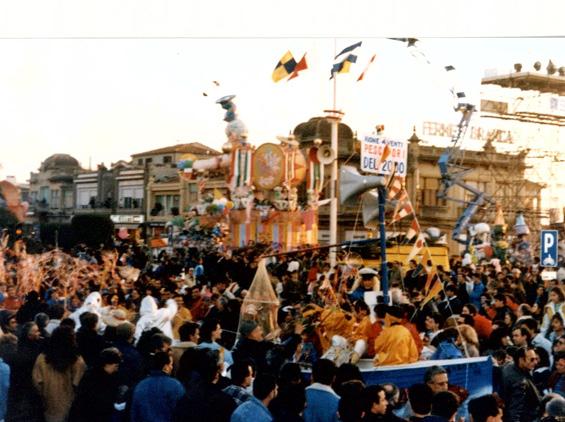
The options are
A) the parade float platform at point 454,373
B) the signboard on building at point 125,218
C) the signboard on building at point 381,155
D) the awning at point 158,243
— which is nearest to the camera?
the parade float platform at point 454,373

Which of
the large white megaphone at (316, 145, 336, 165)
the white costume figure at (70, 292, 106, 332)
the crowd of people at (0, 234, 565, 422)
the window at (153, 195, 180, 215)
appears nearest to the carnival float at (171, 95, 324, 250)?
the large white megaphone at (316, 145, 336, 165)

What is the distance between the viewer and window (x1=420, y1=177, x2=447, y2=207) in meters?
7.77

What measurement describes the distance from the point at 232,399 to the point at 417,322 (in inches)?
129

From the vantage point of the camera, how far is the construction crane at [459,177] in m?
7.23

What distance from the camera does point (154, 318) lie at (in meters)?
6.23

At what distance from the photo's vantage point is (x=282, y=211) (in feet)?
27.2

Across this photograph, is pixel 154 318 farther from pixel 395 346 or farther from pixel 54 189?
pixel 395 346

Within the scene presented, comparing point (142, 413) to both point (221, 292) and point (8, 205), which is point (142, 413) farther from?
point (221, 292)

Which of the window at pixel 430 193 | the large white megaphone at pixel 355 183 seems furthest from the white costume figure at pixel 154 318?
the window at pixel 430 193

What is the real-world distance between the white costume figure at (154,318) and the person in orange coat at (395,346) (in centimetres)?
161

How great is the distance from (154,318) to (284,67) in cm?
205

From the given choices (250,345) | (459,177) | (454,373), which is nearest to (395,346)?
(454,373)

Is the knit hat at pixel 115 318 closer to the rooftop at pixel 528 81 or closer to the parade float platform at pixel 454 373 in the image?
the parade float platform at pixel 454 373

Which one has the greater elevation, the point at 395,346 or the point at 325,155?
the point at 325,155
